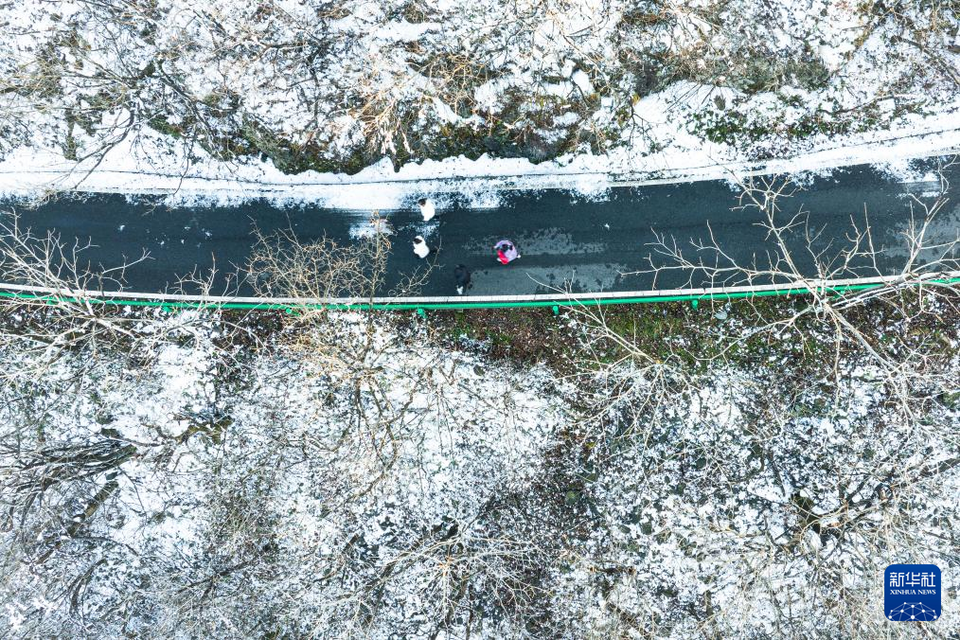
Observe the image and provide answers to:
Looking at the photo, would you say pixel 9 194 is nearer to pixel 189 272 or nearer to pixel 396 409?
pixel 189 272

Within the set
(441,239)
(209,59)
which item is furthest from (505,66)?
(209,59)

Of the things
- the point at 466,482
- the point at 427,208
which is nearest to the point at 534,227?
the point at 427,208

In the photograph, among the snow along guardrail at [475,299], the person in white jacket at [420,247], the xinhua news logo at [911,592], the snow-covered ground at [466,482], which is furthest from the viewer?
the xinhua news logo at [911,592]

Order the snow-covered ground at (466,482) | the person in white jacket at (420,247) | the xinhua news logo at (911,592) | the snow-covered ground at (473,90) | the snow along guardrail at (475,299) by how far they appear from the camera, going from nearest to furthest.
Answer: the person in white jacket at (420,247)
the snow-covered ground at (473,90)
the snow along guardrail at (475,299)
the snow-covered ground at (466,482)
the xinhua news logo at (911,592)

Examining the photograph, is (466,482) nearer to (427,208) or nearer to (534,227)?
(534,227)

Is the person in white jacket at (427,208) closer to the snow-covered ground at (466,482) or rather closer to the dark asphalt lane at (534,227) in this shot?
the dark asphalt lane at (534,227)

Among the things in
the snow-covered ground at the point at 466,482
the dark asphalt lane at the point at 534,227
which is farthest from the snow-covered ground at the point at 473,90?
the snow-covered ground at the point at 466,482
